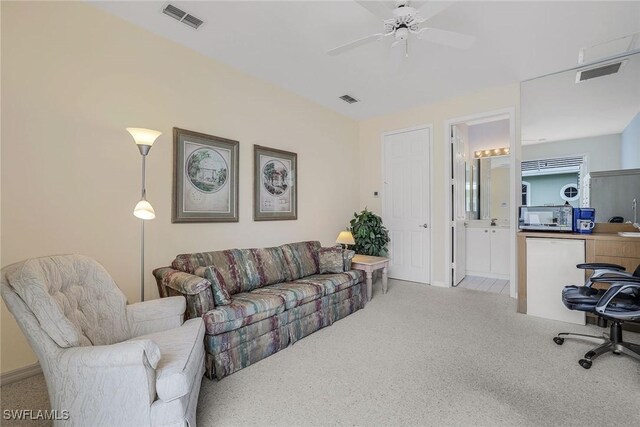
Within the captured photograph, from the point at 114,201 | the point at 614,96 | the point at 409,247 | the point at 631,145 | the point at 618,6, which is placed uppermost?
the point at 618,6

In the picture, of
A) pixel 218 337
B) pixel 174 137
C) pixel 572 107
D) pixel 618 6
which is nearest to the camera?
pixel 218 337

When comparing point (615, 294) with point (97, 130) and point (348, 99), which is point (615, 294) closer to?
point (348, 99)

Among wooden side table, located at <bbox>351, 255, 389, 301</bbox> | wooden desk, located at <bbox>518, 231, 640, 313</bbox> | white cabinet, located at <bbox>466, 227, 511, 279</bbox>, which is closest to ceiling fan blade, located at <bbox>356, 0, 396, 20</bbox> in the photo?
wooden side table, located at <bbox>351, 255, 389, 301</bbox>

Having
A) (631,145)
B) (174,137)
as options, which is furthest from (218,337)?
(631,145)

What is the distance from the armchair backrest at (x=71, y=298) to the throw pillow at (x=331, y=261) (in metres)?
2.17

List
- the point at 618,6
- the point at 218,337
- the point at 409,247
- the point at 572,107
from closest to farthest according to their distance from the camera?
the point at 218,337 < the point at 618,6 < the point at 572,107 < the point at 409,247

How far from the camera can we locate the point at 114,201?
2.49 meters

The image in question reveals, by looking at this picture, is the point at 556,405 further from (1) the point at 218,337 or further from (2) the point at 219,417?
(1) the point at 218,337

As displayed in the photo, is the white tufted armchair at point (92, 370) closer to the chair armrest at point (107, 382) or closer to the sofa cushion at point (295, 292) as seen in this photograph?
the chair armrest at point (107, 382)

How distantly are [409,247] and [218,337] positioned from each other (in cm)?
359

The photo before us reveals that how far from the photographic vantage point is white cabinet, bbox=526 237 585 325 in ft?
9.75

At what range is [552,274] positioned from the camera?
3.09 metres

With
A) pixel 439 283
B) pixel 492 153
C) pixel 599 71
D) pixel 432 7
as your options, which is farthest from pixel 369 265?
pixel 492 153

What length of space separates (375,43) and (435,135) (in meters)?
2.11
